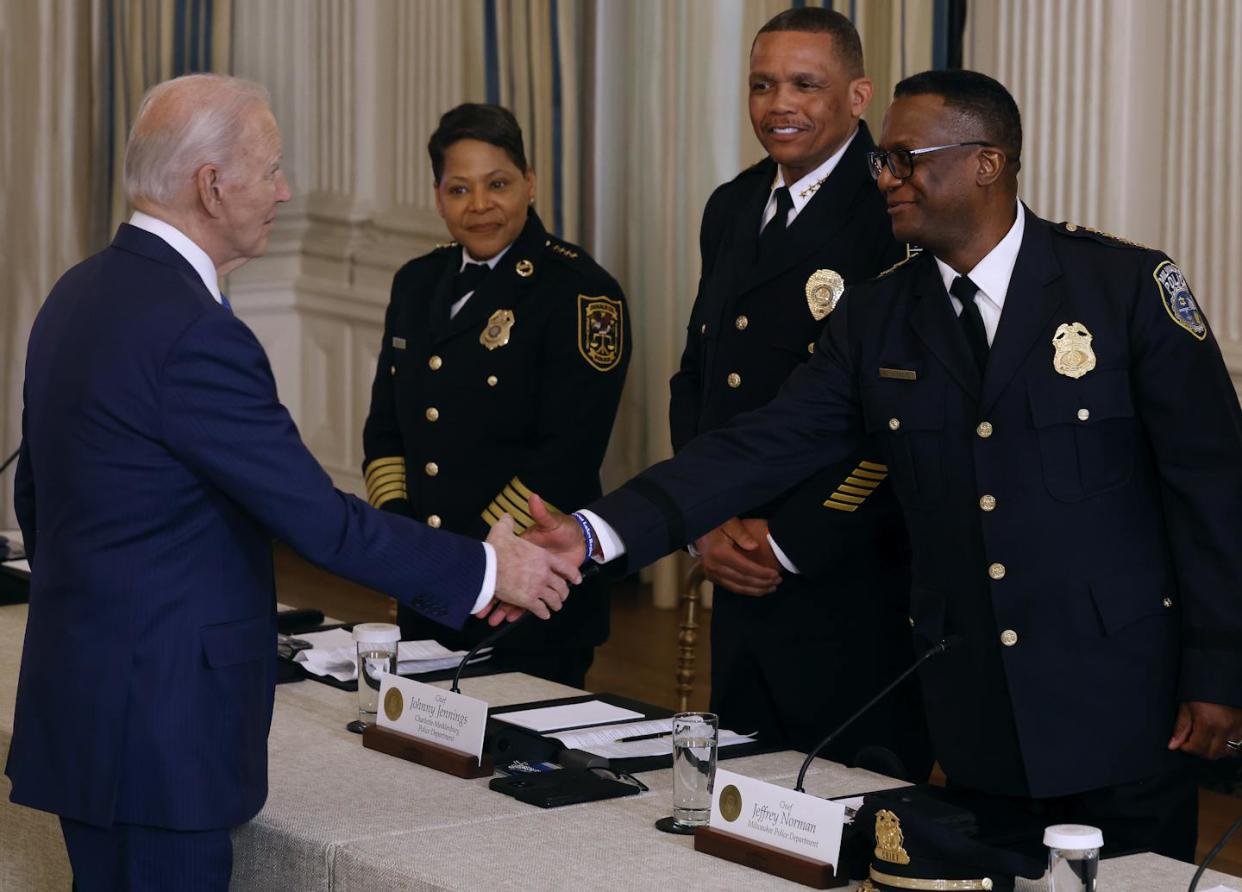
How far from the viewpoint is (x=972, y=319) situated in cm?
252

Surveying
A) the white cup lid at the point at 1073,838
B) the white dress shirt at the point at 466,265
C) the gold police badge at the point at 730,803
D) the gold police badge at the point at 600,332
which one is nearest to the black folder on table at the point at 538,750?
the gold police badge at the point at 730,803

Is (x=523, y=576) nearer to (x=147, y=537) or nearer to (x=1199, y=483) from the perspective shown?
(x=147, y=537)

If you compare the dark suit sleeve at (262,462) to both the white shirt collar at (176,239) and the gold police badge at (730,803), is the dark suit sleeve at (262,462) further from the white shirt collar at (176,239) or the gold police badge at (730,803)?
the gold police badge at (730,803)

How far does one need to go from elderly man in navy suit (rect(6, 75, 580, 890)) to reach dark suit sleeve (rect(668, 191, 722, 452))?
1226mm

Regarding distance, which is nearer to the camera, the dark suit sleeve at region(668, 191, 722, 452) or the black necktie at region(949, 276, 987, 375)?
the black necktie at region(949, 276, 987, 375)

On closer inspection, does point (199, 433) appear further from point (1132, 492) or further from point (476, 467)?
point (476, 467)

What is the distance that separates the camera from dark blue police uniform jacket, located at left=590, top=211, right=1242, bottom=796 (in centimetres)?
233

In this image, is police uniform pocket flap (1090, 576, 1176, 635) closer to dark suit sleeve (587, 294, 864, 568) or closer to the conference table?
the conference table

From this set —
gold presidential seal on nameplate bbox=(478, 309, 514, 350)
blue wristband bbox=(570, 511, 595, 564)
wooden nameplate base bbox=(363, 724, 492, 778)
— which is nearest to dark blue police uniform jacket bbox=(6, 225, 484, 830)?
wooden nameplate base bbox=(363, 724, 492, 778)

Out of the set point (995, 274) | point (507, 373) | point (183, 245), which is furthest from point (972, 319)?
point (507, 373)

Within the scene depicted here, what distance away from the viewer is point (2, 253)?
711cm

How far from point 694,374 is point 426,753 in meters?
1.13

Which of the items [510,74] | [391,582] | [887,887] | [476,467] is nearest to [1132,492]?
[887,887]

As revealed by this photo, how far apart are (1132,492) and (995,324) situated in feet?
1.00
